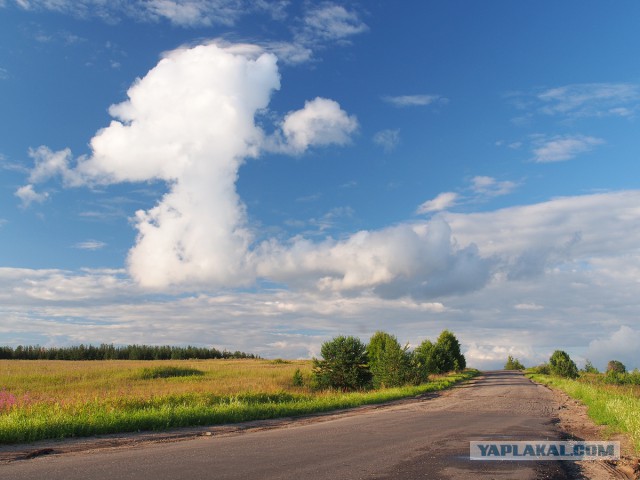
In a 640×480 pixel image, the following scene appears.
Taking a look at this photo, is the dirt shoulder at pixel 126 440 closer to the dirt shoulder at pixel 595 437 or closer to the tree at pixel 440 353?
the dirt shoulder at pixel 595 437

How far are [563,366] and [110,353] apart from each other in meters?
97.2

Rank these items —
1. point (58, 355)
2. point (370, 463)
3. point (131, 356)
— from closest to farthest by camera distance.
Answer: point (370, 463) → point (58, 355) → point (131, 356)

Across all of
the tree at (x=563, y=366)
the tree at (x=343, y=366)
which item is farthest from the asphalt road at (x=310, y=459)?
the tree at (x=563, y=366)

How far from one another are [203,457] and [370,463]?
316 cm

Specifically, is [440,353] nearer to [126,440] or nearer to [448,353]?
[448,353]

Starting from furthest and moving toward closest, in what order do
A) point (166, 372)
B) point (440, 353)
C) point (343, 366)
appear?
point (440, 353) → point (166, 372) → point (343, 366)

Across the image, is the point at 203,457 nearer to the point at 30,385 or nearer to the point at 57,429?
the point at 57,429

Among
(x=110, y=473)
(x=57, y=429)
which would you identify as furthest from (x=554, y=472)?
(x=57, y=429)

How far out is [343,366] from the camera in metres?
38.4

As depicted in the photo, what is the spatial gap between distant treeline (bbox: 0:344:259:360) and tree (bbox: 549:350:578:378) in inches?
3275

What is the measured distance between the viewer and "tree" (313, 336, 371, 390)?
38.3 metres

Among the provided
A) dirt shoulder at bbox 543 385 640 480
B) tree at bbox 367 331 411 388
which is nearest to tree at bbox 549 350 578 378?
tree at bbox 367 331 411 388

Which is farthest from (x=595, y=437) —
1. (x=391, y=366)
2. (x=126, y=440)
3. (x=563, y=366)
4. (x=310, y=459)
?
(x=563, y=366)

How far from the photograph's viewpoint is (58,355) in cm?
10712
